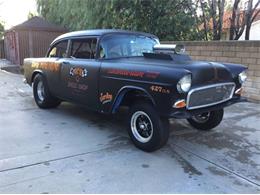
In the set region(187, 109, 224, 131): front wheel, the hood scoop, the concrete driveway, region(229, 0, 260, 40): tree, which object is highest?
region(229, 0, 260, 40): tree

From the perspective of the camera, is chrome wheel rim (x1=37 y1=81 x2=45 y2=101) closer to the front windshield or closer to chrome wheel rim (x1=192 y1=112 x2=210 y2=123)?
the front windshield

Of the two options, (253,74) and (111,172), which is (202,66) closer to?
(111,172)

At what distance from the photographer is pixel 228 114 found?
657 centimetres

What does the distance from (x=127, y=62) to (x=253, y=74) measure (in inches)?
163

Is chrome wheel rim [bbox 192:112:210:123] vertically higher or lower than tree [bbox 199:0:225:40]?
lower

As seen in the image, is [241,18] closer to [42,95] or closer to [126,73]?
[42,95]

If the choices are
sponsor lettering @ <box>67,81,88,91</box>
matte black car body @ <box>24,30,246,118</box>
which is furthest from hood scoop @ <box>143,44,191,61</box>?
sponsor lettering @ <box>67,81,88,91</box>

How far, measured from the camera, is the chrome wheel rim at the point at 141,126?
14.7 feet

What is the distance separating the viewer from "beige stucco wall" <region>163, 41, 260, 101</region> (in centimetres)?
755

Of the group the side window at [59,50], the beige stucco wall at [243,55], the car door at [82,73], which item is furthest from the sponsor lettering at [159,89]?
the beige stucco wall at [243,55]

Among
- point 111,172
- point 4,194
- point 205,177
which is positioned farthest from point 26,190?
point 205,177

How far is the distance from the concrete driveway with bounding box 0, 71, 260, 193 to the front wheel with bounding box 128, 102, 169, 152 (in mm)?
149

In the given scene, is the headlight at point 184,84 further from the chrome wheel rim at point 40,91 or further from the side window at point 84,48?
the chrome wheel rim at point 40,91

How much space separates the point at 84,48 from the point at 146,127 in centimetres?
216
